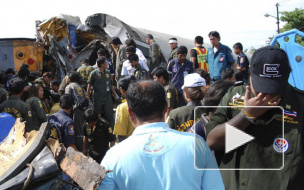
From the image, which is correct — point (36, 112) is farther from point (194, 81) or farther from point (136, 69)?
point (194, 81)

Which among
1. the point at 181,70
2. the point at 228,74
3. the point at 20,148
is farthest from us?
the point at 181,70

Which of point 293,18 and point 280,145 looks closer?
point 280,145

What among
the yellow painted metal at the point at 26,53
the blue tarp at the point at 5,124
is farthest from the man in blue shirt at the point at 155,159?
the yellow painted metal at the point at 26,53

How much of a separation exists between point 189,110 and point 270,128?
5.48ft

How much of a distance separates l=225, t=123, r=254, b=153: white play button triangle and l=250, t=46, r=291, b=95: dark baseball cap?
0.29 meters

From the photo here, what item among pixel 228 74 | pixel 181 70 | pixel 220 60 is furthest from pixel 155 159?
pixel 220 60

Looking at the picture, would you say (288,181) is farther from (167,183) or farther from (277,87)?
(167,183)

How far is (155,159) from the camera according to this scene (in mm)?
1728

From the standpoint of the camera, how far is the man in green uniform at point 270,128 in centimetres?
183

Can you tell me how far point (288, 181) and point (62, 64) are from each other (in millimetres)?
9547

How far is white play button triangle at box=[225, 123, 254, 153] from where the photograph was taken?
77.9 inches

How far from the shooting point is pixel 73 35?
445 inches

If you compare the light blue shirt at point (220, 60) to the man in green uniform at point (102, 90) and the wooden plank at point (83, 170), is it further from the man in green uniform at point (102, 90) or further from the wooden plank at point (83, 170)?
the wooden plank at point (83, 170)
